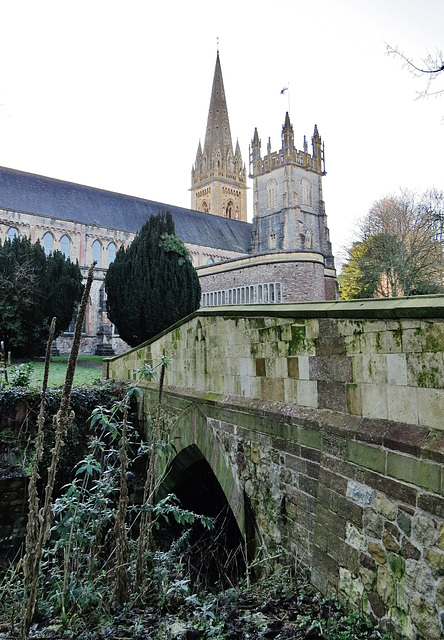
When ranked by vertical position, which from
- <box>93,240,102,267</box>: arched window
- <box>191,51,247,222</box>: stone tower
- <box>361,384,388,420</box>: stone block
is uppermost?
<box>191,51,247,222</box>: stone tower

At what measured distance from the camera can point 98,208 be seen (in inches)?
1719

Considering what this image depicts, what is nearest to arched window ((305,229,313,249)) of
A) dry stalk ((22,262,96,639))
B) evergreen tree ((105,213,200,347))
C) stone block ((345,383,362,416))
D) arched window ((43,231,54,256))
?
arched window ((43,231,54,256))

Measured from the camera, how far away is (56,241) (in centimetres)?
3906

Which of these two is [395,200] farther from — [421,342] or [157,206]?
[421,342]

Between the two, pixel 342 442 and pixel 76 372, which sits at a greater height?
pixel 76 372

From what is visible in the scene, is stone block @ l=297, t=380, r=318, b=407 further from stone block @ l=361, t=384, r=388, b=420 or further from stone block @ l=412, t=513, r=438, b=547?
stone block @ l=412, t=513, r=438, b=547

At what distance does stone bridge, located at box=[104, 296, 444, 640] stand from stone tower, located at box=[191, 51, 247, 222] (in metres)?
58.8

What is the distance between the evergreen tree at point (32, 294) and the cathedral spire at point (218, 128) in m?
44.5

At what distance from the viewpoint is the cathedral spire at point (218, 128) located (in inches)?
2467

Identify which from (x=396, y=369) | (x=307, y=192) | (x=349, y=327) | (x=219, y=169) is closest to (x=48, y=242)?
(x=307, y=192)

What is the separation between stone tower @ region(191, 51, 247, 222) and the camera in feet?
206

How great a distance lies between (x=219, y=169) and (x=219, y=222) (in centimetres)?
1199

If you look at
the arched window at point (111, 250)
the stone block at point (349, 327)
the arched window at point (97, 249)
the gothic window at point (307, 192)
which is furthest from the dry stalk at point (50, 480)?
the gothic window at point (307, 192)

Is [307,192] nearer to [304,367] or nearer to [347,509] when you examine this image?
[304,367]
